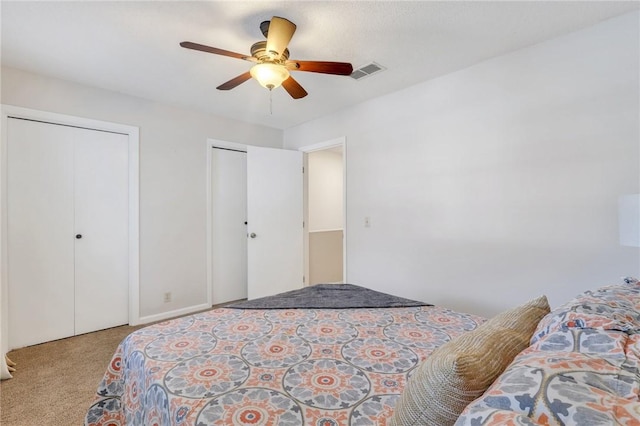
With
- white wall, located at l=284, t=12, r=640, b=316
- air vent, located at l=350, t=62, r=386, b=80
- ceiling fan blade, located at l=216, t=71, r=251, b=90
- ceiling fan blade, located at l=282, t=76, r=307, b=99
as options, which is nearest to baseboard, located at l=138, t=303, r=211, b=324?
white wall, located at l=284, t=12, r=640, b=316

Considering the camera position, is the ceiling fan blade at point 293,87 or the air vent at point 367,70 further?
the air vent at point 367,70

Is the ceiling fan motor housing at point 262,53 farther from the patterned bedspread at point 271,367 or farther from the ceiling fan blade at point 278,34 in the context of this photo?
the patterned bedspread at point 271,367

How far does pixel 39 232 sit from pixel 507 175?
12.9 ft

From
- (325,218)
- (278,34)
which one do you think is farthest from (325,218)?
(278,34)

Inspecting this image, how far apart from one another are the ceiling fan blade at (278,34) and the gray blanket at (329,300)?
1503mm

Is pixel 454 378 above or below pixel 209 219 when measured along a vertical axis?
below

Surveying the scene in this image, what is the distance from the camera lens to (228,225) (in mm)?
3859

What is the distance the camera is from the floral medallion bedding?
505mm

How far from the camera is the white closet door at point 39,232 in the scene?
8.36 ft

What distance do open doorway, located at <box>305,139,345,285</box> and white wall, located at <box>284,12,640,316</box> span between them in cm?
132

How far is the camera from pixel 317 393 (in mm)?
988

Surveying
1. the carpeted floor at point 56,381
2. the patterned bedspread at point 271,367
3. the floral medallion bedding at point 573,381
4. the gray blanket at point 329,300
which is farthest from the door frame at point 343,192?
the floral medallion bedding at point 573,381

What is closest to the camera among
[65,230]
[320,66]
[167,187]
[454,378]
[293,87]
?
[454,378]

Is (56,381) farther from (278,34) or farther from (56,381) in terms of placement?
(278,34)
